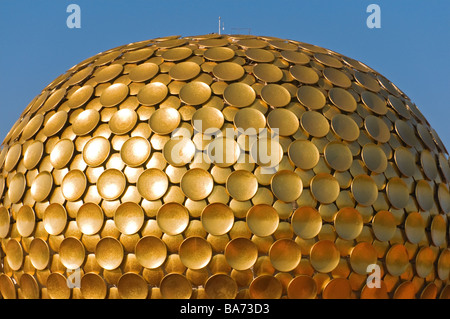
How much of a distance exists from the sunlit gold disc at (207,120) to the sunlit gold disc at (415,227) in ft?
9.49

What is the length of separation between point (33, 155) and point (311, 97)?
3992mm

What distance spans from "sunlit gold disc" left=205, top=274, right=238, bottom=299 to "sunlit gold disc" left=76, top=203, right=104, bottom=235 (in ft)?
5.22

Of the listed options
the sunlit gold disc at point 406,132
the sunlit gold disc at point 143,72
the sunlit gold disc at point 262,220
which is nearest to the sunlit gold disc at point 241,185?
the sunlit gold disc at point 262,220

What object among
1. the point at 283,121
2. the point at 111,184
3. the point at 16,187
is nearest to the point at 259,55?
the point at 283,121

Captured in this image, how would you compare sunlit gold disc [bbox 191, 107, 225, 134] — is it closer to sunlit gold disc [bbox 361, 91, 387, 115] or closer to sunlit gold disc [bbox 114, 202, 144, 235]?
sunlit gold disc [bbox 114, 202, 144, 235]

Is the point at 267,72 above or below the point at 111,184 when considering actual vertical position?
above

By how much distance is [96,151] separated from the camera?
9.69 meters

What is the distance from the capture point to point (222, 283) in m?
9.04

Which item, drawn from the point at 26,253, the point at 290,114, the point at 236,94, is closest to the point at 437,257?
the point at 290,114

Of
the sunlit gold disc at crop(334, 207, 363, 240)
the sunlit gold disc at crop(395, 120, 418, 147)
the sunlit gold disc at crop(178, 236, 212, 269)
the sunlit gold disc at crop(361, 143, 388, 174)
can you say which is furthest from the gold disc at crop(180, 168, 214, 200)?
the sunlit gold disc at crop(395, 120, 418, 147)

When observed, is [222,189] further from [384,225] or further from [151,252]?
[384,225]

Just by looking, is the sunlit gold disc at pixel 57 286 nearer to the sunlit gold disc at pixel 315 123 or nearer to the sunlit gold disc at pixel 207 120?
the sunlit gold disc at pixel 207 120

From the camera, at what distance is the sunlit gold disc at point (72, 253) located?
A: 9422mm

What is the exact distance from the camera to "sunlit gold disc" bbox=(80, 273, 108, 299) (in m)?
9.34
